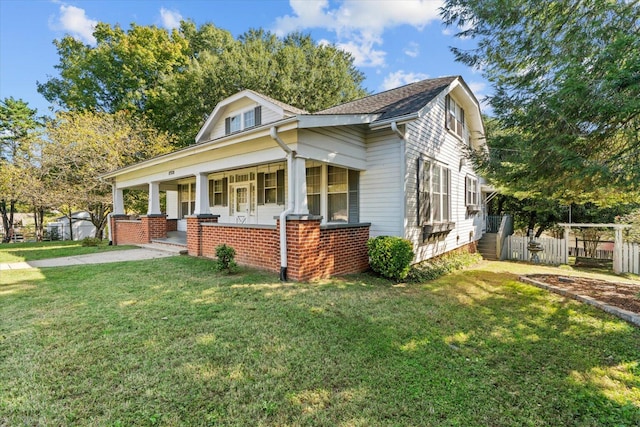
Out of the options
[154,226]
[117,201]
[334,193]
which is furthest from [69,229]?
[334,193]

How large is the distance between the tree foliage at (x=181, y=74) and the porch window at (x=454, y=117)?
11782 mm

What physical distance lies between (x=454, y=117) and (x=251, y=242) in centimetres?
890

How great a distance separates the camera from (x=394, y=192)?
758 cm

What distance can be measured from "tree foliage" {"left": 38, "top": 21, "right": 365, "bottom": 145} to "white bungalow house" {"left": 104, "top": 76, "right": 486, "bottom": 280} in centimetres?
902

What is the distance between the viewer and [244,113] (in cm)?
1188

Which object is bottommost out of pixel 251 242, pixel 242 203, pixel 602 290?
pixel 602 290

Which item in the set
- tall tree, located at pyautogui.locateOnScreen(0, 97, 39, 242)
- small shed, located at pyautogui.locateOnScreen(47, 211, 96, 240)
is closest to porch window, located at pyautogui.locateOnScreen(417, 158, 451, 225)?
tall tree, located at pyautogui.locateOnScreen(0, 97, 39, 242)

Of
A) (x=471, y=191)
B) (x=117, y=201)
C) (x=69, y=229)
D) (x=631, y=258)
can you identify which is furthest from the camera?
(x=69, y=229)

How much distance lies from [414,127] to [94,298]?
7999 millimetres

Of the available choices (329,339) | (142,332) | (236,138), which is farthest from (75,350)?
(236,138)

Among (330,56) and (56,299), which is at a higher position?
(330,56)

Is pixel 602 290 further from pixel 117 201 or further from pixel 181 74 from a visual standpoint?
pixel 181 74

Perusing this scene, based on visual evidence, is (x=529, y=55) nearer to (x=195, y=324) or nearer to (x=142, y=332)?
(x=195, y=324)

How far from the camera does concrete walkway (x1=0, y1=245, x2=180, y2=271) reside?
25.8 feet
